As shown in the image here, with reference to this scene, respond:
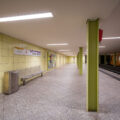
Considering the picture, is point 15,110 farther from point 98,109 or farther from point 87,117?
point 98,109

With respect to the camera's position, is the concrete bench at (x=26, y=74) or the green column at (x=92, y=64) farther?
the concrete bench at (x=26, y=74)

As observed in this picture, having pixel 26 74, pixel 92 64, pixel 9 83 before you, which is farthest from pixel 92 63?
pixel 26 74

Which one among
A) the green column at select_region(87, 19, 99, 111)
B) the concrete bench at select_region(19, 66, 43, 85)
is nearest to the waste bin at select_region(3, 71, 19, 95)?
the concrete bench at select_region(19, 66, 43, 85)

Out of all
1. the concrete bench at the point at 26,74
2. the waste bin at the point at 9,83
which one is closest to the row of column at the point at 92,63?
the waste bin at the point at 9,83

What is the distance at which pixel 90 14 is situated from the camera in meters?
2.13

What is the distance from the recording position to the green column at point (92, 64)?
92.4 inches

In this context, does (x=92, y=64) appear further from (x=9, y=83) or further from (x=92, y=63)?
(x=9, y=83)

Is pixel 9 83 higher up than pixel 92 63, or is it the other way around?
pixel 92 63

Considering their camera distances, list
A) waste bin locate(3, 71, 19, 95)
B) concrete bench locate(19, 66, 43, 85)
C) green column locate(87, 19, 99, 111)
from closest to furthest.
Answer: green column locate(87, 19, 99, 111) < waste bin locate(3, 71, 19, 95) < concrete bench locate(19, 66, 43, 85)

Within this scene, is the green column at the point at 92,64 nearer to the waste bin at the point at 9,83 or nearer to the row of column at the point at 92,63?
the row of column at the point at 92,63

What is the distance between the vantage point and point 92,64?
7.81 feet

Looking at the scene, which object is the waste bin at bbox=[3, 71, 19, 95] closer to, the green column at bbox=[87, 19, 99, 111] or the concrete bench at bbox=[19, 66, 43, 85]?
the concrete bench at bbox=[19, 66, 43, 85]

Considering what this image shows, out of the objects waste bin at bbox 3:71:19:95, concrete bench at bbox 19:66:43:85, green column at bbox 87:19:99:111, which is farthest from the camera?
concrete bench at bbox 19:66:43:85

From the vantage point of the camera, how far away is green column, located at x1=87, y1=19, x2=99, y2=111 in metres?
2.35
